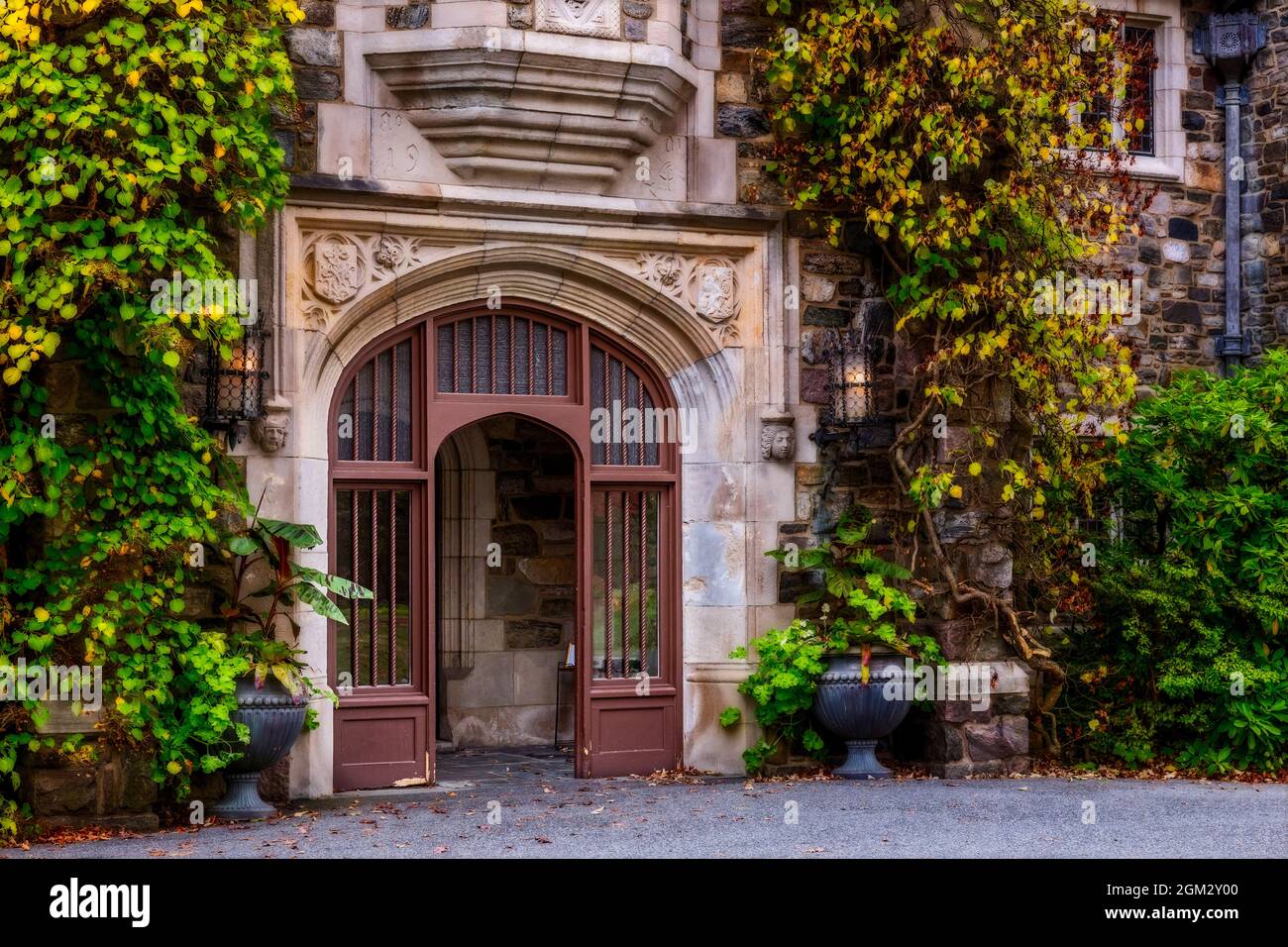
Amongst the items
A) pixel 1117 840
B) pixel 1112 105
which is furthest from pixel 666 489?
pixel 1112 105

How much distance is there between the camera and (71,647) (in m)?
7.73

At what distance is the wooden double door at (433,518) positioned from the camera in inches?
358

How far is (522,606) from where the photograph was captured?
1236cm

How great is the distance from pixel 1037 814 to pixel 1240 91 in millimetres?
6264

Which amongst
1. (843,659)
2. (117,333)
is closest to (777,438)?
(843,659)

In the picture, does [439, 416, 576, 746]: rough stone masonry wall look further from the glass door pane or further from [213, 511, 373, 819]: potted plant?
[213, 511, 373, 819]: potted plant

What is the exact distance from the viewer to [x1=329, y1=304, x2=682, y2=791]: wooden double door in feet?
29.8

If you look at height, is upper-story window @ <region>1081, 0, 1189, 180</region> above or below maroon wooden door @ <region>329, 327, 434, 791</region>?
above

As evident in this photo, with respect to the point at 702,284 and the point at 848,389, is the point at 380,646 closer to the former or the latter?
the point at 702,284

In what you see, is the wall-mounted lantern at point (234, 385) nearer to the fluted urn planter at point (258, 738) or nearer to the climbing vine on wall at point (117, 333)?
the climbing vine on wall at point (117, 333)

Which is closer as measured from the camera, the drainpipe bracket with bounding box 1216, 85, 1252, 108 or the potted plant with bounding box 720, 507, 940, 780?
the potted plant with bounding box 720, 507, 940, 780

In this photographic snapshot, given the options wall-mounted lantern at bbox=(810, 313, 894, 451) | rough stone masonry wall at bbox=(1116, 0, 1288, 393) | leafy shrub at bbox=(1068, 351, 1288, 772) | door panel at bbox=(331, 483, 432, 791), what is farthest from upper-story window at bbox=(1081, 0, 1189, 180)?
door panel at bbox=(331, 483, 432, 791)

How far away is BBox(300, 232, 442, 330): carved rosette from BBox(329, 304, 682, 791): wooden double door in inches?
14.4

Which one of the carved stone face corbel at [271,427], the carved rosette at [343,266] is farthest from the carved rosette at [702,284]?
the carved stone face corbel at [271,427]
